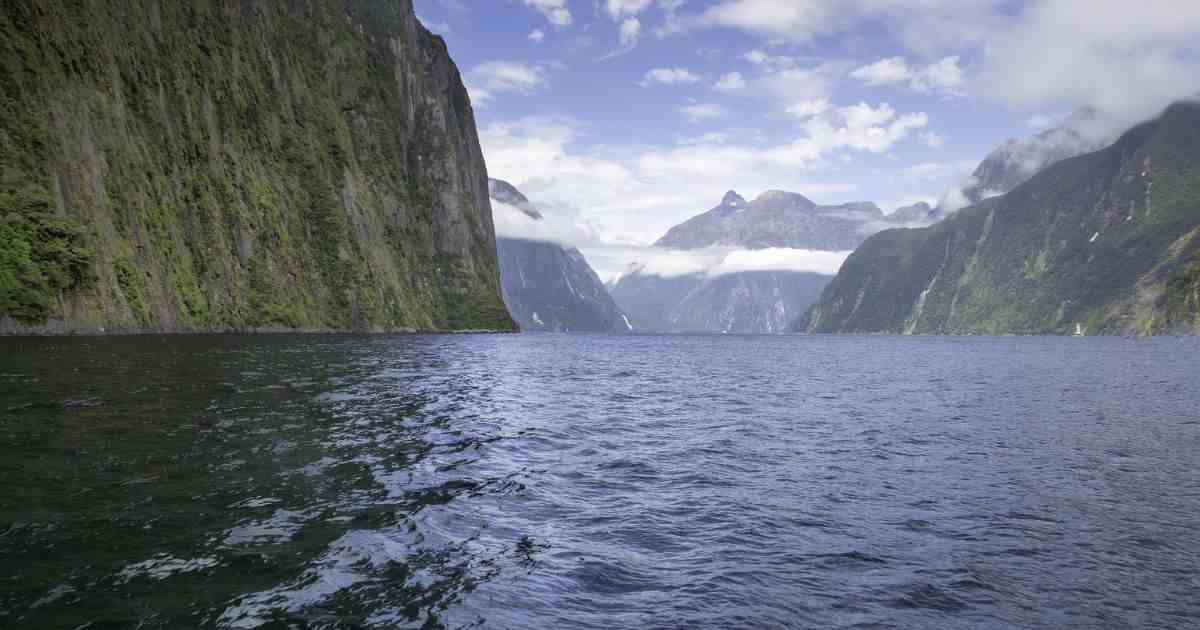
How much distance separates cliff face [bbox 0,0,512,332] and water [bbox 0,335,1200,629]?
4655cm

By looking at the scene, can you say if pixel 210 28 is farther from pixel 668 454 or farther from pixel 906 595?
pixel 906 595

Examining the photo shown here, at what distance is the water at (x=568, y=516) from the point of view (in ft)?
34.0

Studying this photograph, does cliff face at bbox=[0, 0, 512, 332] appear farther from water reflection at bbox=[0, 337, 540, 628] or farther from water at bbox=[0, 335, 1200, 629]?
water reflection at bbox=[0, 337, 540, 628]

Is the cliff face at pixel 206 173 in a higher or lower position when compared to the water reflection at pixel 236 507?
higher

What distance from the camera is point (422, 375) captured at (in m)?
52.0

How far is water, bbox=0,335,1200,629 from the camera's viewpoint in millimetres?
10375

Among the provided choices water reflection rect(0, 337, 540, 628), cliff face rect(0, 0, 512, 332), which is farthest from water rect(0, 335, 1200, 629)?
cliff face rect(0, 0, 512, 332)

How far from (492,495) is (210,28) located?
131333mm

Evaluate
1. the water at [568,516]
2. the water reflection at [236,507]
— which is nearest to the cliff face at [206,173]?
the water at [568,516]

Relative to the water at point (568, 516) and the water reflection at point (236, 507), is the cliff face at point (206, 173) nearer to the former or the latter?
the water at point (568, 516)

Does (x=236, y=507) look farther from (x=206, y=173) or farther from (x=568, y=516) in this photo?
(x=206, y=173)

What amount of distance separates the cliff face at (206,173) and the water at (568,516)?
1833 inches

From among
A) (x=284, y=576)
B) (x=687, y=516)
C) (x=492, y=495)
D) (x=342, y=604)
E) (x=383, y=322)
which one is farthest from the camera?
(x=383, y=322)

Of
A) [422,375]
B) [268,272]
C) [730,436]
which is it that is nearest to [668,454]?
[730,436]
